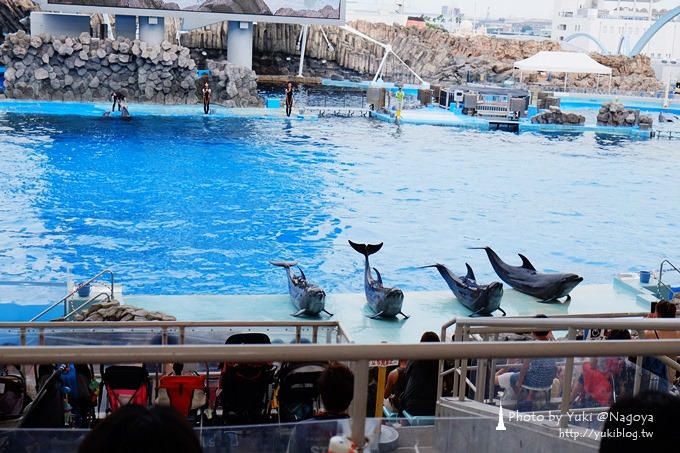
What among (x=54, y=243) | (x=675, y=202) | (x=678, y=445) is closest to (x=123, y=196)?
(x=54, y=243)

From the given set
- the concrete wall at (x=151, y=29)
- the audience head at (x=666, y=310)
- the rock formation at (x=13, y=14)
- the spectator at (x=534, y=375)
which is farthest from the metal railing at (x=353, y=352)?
the rock formation at (x=13, y=14)

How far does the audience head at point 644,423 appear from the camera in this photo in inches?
49.9

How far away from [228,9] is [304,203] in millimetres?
15583

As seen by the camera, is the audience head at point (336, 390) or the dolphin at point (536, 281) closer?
the audience head at point (336, 390)

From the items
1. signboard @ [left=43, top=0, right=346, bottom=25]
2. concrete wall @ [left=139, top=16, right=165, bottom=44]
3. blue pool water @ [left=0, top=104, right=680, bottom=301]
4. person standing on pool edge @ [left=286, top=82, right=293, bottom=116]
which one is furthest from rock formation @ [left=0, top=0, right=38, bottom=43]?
person standing on pool edge @ [left=286, top=82, right=293, bottom=116]

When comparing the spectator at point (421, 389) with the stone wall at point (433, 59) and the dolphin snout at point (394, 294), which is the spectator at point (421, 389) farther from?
the stone wall at point (433, 59)

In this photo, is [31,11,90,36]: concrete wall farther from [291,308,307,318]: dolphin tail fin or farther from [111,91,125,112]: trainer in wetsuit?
[291,308,307,318]: dolphin tail fin

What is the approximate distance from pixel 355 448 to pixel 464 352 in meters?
0.27

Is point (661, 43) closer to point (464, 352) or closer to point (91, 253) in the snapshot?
point (91, 253)

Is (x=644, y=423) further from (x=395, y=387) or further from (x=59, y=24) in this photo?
(x=59, y=24)

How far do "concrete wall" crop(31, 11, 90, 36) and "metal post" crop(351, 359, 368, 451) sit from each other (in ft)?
88.2

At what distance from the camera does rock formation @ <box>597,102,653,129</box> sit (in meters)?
25.6

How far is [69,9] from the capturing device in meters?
26.6

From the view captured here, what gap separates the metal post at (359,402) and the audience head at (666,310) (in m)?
3.53
